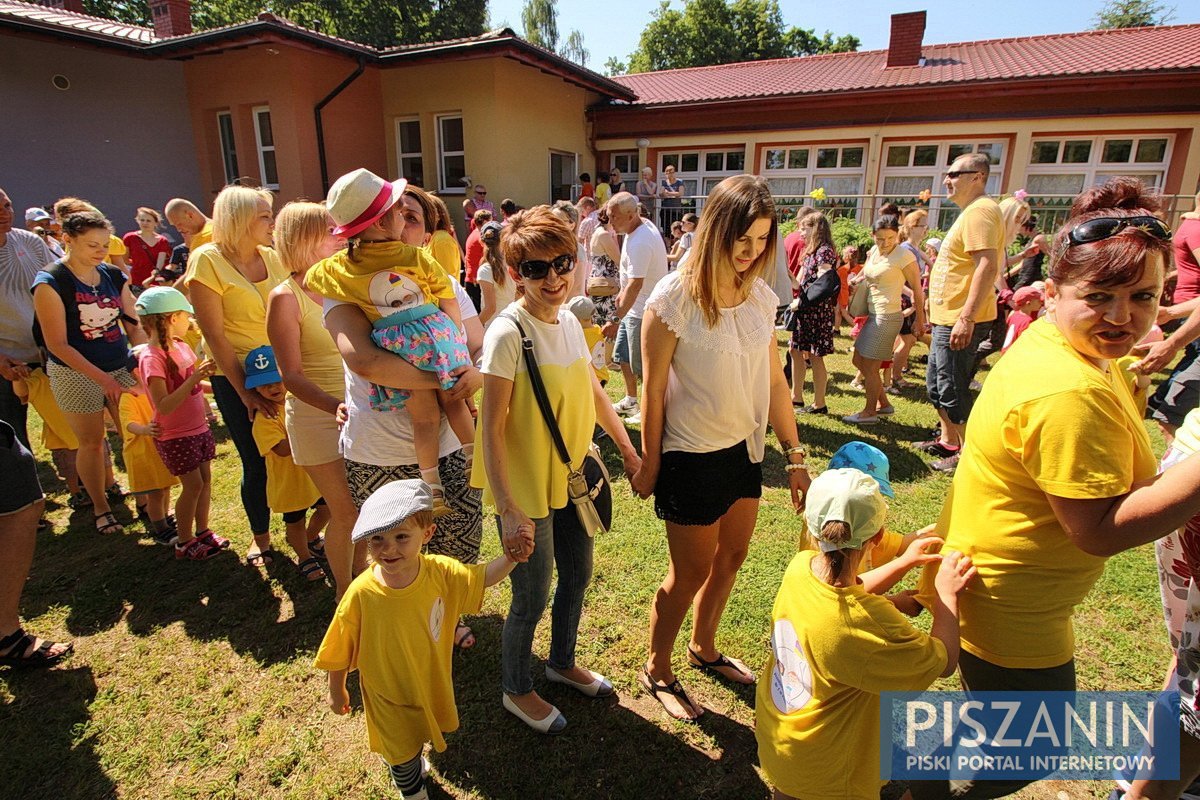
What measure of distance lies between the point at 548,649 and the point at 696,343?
5.73 feet

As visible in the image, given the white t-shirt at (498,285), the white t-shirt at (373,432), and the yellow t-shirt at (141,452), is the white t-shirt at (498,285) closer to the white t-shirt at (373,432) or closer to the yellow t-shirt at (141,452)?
the yellow t-shirt at (141,452)

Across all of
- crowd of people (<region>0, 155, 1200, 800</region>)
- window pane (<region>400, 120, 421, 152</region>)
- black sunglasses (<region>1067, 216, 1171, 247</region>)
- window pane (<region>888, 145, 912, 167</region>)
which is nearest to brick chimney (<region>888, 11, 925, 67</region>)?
window pane (<region>888, 145, 912, 167</region>)

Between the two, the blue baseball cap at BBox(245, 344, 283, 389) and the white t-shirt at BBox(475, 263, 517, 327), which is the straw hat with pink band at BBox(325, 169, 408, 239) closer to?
the blue baseball cap at BBox(245, 344, 283, 389)

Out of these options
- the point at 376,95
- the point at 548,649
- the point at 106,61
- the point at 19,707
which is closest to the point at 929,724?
the point at 548,649

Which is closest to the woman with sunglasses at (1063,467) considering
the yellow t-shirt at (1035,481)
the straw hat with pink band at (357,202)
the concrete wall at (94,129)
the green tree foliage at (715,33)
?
the yellow t-shirt at (1035,481)

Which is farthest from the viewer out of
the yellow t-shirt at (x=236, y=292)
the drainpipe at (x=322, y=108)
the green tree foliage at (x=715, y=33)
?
the green tree foliage at (x=715, y=33)

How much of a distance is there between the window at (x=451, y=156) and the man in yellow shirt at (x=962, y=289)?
37.2ft

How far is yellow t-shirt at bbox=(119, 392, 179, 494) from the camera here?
367 cm

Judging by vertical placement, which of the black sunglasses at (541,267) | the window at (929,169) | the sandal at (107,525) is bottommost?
the sandal at (107,525)

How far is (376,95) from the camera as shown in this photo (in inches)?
542

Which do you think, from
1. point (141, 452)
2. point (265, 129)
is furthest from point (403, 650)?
Answer: point (265, 129)

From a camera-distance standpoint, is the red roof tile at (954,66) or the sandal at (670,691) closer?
the sandal at (670,691)

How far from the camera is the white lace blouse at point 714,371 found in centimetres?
214

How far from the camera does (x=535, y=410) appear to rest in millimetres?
1996
